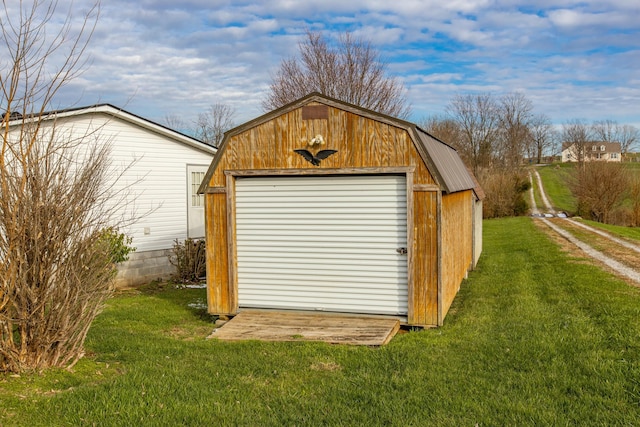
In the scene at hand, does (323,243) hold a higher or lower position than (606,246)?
higher

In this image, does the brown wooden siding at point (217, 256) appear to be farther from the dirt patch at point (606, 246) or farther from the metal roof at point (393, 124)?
the dirt patch at point (606, 246)

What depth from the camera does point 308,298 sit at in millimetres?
8688

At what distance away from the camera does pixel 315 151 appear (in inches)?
331

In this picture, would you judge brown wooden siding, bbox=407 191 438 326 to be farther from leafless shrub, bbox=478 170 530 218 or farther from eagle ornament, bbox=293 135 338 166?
leafless shrub, bbox=478 170 530 218

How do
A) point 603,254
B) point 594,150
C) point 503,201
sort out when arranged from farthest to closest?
point 594,150
point 503,201
point 603,254

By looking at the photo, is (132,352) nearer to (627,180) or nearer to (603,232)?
(603,232)

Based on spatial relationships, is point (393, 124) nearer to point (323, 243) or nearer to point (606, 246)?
point (323, 243)

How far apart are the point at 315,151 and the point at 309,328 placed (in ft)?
8.69

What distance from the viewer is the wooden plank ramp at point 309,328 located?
736 cm

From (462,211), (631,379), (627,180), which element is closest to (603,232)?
(627,180)

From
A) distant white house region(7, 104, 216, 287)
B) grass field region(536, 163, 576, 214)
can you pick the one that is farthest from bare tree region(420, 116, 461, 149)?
distant white house region(7, 104, 216, 287)

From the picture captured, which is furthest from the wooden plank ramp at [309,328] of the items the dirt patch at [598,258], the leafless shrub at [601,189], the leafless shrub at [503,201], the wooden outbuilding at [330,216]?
the leafless shrub at [601,189]

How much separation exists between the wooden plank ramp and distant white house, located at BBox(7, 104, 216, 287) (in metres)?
5.44

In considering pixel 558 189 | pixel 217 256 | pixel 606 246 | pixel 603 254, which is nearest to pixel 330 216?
pixel 217 256
